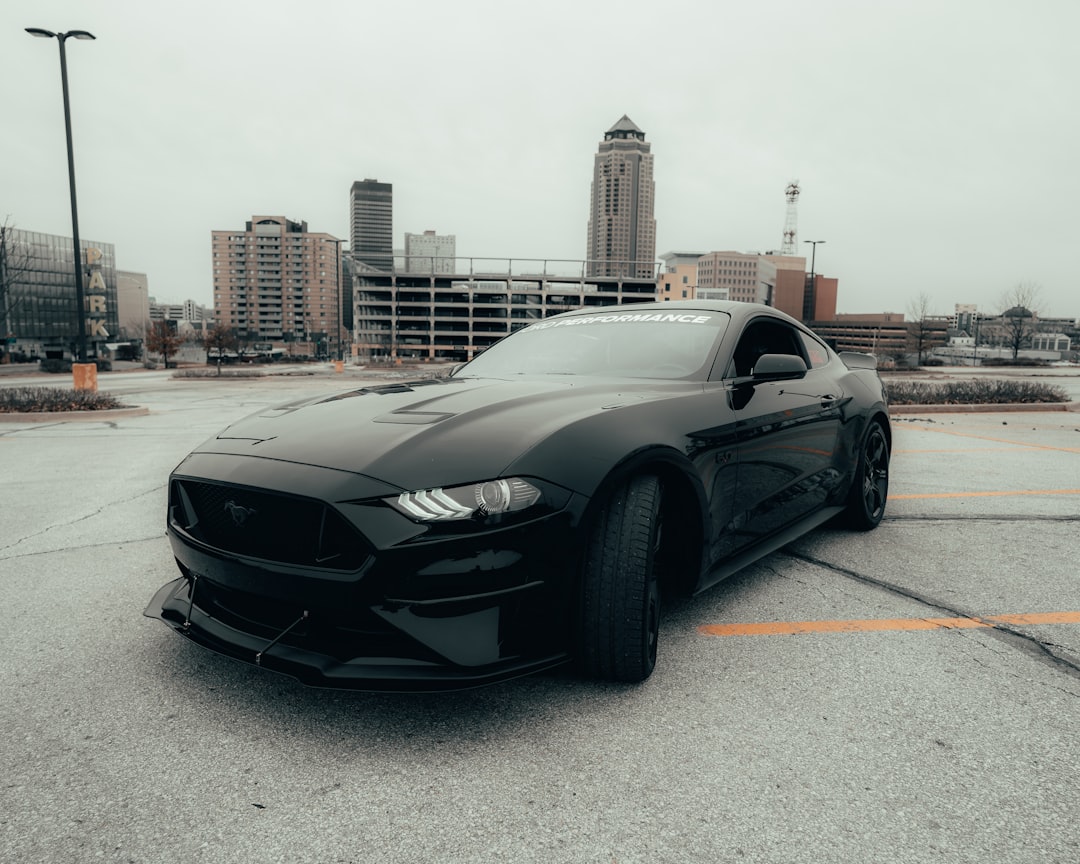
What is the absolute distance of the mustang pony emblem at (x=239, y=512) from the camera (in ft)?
7.38

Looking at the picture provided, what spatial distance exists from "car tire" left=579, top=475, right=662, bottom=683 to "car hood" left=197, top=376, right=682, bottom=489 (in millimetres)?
298

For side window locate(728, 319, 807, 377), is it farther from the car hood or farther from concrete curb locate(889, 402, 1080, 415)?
concrete curb locate(889, 402, 1080, 415)

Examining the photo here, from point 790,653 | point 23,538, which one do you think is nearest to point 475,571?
point 790,653

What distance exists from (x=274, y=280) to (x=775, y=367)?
17264 centimetres

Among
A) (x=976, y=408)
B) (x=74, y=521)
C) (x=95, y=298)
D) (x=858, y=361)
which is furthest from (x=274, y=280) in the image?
(x=858, y=361)

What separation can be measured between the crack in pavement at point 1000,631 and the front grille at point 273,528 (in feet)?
8.44

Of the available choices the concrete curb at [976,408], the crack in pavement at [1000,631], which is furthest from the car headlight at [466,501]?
the concrete curb at [976,408]

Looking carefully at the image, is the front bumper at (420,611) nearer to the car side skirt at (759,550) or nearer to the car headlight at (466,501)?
the car headlight at (466,501)

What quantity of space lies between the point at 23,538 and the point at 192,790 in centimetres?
357

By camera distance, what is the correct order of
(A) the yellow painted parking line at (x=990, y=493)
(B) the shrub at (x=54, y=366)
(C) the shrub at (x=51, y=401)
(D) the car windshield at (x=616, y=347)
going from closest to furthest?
1. (D) the car windshield at (x=616, y=347)
2. (A) the yellow painted parking line at (x=990, y=493)
3. (C) the shrub at (x=51, y=401)
4. (B) the shrub at (x=54, y=366)

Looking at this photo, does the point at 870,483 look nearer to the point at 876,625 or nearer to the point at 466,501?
the point at 876,625

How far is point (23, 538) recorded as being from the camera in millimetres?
4609

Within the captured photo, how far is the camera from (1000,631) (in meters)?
3.03

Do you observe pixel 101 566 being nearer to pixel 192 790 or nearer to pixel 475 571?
pixel 192 790
